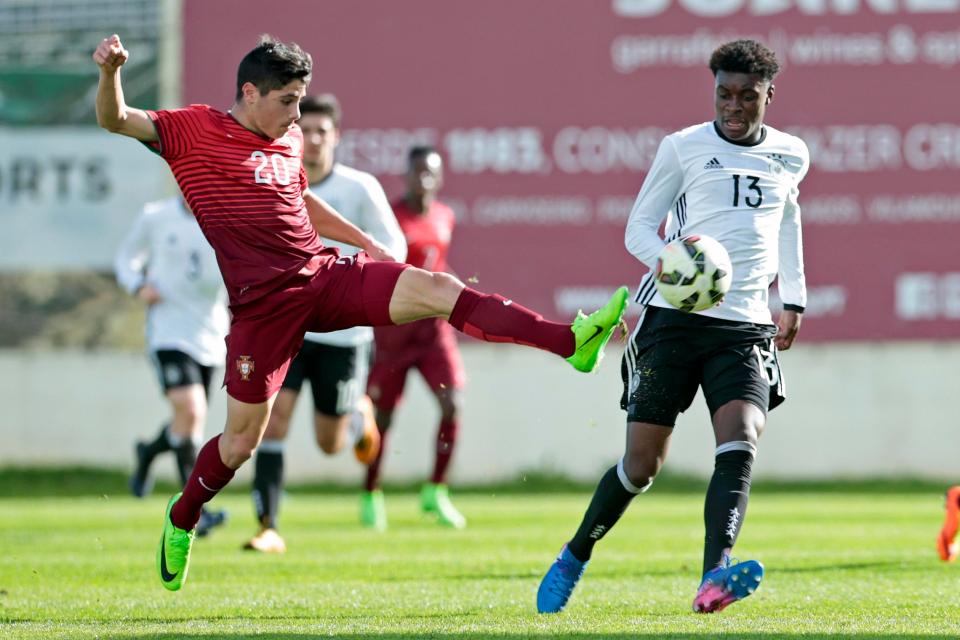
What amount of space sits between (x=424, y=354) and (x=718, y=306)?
6198 millimetres

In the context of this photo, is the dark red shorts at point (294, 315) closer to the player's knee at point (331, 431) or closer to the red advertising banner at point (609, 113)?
the player's knee at point (331, 431)

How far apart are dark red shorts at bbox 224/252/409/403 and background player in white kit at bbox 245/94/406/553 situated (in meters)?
2.26

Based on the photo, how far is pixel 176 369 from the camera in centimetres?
1038

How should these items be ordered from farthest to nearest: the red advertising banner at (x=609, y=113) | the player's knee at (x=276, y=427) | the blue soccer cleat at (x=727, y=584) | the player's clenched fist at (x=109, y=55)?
1. the red advertising banner at (x=609, y=113)
2. the player's knee at (x=276, y=427)
3. the player's clenched fist at (x=109, y=55)
4. the blue soccer cleat at (x=727, y=584)

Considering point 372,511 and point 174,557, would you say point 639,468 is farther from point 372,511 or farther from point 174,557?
point 372,511

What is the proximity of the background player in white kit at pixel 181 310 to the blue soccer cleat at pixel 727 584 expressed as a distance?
510cm

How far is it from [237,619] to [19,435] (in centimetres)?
1128

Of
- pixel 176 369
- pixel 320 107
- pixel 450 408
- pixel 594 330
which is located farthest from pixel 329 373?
pixel 594 330

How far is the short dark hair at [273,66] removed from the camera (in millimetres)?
6316

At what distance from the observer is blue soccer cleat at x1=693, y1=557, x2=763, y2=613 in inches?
215

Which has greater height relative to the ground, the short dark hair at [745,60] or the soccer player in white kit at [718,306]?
the short dark hair at [745,60]

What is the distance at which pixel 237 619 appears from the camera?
20.1 ft

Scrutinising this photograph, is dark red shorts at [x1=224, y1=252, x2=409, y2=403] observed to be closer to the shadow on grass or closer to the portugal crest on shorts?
the portugal crest on shorts

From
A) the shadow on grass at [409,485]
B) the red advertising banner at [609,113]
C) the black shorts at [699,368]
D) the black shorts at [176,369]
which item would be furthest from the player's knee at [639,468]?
the red advertising banner at [609,113]
